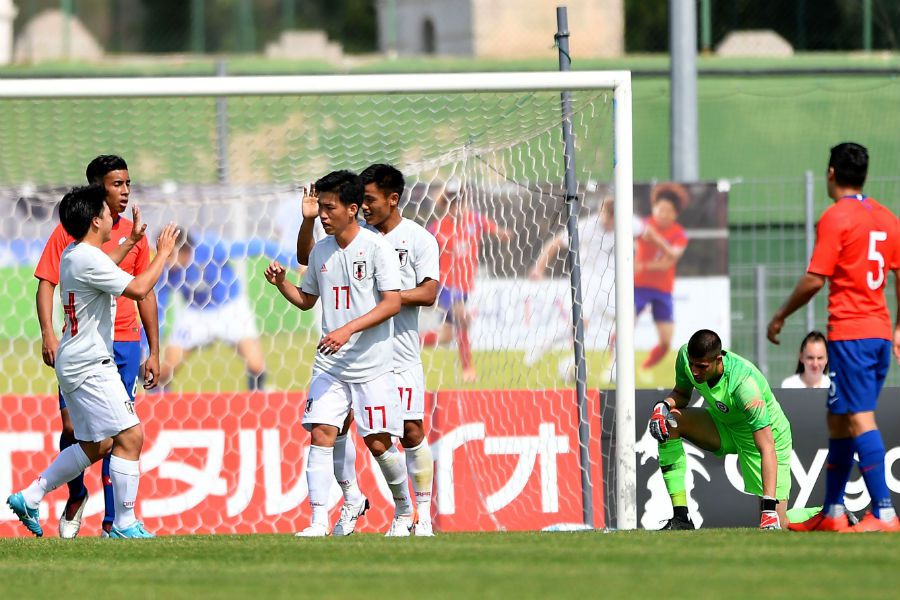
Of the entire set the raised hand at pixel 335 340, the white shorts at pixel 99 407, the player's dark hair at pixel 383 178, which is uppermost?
the player's dark hair at pixel 383 178

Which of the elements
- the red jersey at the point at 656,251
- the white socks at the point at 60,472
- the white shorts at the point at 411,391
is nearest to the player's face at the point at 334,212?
the white shorts at the point at 411,391

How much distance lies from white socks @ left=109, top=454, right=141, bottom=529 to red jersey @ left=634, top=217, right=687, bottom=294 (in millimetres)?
6921

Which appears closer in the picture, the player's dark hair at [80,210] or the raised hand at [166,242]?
the raised hand at [166,242]

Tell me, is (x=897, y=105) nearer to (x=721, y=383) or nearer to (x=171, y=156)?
(x=171, y=156)

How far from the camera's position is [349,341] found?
762 centimetres

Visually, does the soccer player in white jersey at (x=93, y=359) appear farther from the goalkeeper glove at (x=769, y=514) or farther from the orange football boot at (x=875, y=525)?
the orange football boot at (x=875, y=525)

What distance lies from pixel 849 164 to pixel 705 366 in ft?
6.04

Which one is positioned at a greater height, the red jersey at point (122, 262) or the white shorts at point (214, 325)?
the red jersey at point (122, 262)

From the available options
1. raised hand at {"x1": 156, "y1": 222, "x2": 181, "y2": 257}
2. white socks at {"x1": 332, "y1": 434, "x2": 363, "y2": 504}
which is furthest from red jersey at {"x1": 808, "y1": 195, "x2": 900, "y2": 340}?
raised hand at {"x1": 156, "y1": 222, "x2": 181, "y2": 257}

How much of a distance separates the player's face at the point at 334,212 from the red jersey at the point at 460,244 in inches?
137

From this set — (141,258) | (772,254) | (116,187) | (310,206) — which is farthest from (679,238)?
(116,187)

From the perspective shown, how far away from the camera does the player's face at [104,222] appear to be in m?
7.70

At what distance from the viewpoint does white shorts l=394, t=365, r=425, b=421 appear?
26.0ft

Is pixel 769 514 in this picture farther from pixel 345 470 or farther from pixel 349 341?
pixel 349 341
